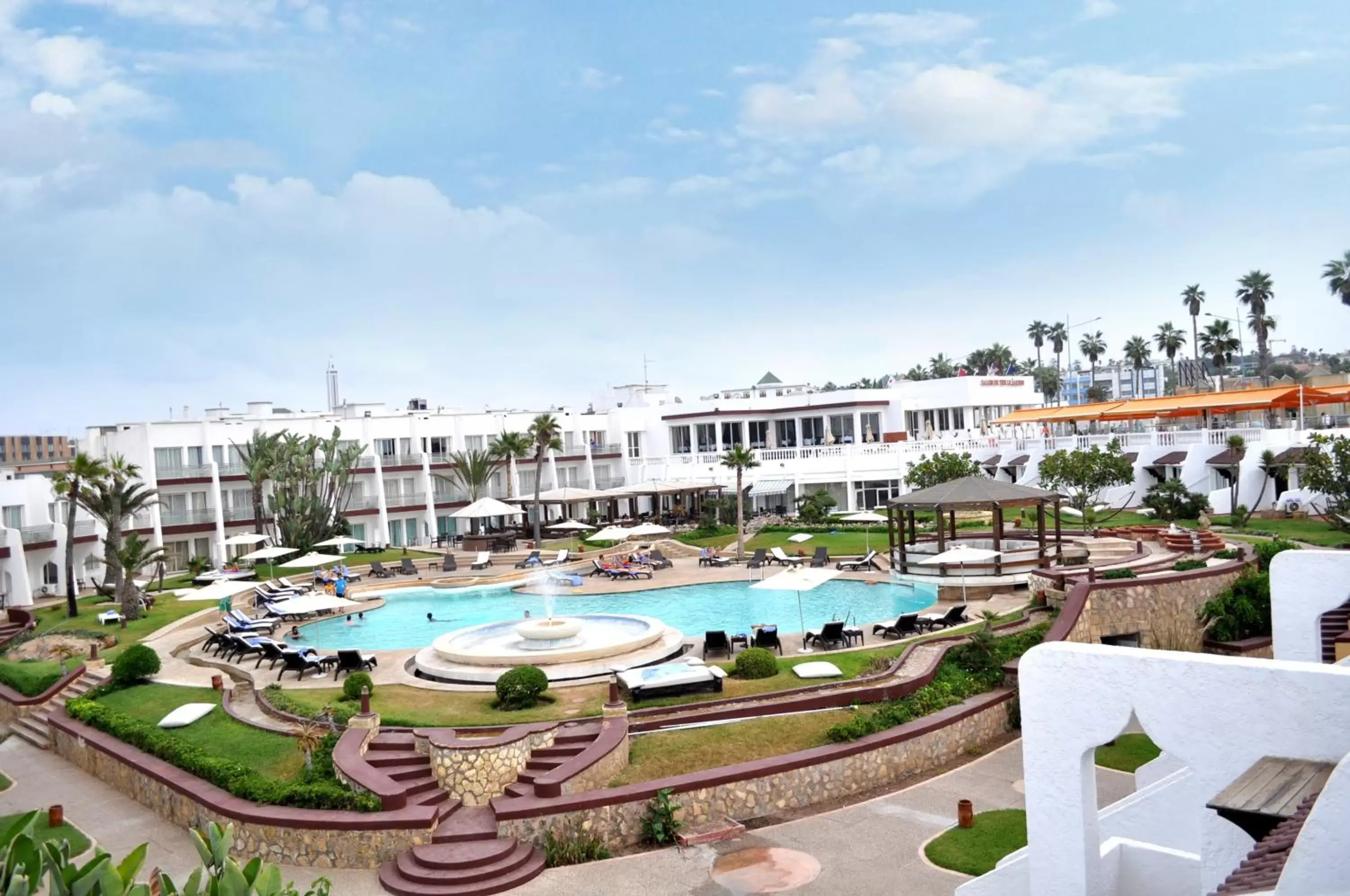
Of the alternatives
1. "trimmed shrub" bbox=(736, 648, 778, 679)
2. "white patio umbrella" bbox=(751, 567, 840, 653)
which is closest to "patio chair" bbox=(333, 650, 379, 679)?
"trimmed shrub" bbox=(736, 648, 778, 679)

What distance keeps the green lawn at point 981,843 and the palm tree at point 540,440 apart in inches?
1372

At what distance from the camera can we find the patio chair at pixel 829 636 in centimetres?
2417

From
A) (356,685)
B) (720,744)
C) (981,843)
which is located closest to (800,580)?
(720,744)

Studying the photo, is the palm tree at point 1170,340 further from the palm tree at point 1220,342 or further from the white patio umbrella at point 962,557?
the white patio umbrella at point 962,557

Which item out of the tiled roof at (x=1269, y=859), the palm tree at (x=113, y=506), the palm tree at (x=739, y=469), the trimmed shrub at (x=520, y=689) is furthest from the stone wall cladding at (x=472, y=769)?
the palm tree at (x=739, y=469)

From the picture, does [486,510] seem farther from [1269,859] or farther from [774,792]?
[1269,859]

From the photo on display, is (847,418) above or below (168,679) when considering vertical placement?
above

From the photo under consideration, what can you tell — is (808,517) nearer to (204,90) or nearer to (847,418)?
(847,418)

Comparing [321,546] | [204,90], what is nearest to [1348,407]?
[321,546]

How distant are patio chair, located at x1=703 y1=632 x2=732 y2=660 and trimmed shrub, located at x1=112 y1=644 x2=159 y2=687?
1318 cm

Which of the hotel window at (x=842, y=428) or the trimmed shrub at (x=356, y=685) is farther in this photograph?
the hotel window at (x=842, y=428)

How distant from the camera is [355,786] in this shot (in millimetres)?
16734

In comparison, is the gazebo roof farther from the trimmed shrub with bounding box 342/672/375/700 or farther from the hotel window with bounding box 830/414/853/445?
the hotel window with bounding box 830/414/853/445

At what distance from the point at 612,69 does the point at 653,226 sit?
11311 mm
